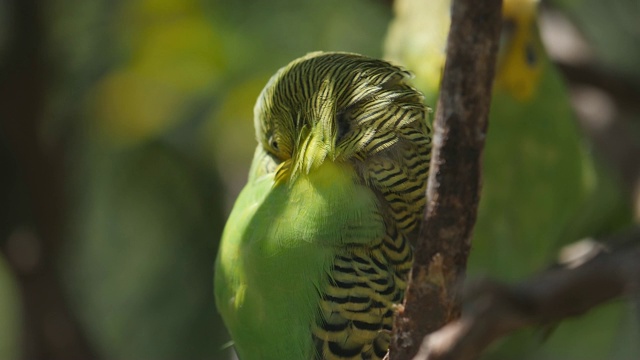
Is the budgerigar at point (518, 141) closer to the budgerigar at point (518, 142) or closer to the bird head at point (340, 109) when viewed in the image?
Result: the budgerigar at point (518, 142)

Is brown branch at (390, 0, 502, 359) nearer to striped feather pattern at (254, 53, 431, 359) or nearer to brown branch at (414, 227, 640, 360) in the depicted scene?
brown branch at (414, 227, 640, 360)

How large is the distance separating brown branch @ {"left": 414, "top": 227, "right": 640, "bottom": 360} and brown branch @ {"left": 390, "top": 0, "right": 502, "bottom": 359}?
1.9 inches

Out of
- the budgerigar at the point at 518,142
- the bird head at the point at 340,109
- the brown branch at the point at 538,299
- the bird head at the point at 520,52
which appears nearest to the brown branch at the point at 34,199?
the budgerigar at the point at 518,142

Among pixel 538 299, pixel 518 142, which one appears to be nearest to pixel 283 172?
pixel 538 299

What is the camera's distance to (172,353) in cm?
305

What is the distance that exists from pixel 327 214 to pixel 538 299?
1.93 feet

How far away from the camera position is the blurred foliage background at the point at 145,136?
110 inches

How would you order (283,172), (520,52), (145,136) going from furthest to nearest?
1. (145,136)
2. (520,52)
3. (283,172)

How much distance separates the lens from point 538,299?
1733mm

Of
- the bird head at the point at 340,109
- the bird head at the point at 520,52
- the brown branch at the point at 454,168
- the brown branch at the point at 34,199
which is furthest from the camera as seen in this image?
the brown branch at the point at 34,199

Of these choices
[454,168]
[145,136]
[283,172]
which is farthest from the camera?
[145,136]

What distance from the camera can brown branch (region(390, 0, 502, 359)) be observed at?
43.3 inches

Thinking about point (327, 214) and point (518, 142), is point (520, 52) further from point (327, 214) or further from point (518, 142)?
point (327, 214)

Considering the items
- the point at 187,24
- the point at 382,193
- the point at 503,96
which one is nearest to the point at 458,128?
the point at 382,193
